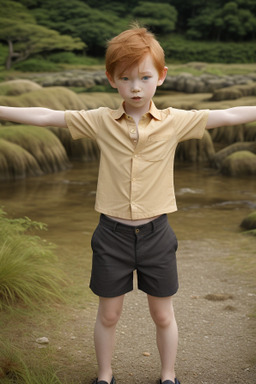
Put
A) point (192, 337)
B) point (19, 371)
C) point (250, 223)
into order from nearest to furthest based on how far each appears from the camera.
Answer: point (19, 371), point (192, 337), point (250, 223)

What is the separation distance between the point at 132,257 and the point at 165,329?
1.33 feet

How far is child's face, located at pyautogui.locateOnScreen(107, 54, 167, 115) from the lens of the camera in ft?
7.83

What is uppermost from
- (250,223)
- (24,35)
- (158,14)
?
(250,223)

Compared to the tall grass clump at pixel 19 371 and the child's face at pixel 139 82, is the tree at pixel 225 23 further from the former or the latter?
the tall grass clump at pixel 19 371

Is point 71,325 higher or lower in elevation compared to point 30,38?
higher

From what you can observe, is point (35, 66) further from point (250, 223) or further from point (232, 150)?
point (250, 223)

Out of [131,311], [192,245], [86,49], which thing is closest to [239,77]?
[86,49]

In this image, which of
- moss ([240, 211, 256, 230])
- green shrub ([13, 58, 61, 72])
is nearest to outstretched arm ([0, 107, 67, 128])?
moss ([240, 211, 256, 230])

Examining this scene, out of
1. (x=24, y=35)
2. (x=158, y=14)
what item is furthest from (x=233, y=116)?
(x=158, y=14)

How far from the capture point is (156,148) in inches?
98.7

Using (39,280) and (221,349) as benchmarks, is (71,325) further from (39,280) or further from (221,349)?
(221,349)

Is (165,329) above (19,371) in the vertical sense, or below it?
above

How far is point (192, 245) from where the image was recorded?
5684 millimetres

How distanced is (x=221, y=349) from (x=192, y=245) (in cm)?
249
